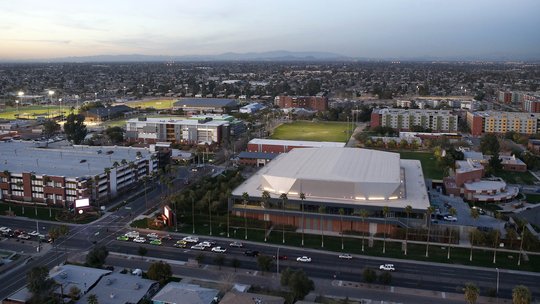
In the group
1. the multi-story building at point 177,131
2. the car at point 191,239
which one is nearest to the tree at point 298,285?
the car at point 191,239

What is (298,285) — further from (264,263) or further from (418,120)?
(418,120)

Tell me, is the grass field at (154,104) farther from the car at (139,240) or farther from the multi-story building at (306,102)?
the car at (139,240)

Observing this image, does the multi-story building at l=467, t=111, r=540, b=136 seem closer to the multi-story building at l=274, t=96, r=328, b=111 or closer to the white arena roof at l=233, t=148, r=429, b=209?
the multi-story building at l=274, t=96, r=328, b=111

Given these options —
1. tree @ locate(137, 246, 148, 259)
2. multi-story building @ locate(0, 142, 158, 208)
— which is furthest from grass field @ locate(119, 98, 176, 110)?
tree @ locate(137, 246, 148, 259)

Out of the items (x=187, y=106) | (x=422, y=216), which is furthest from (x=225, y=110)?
(x=422, y=216)

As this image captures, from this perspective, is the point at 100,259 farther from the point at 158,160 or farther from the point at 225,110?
the point at 225,110
